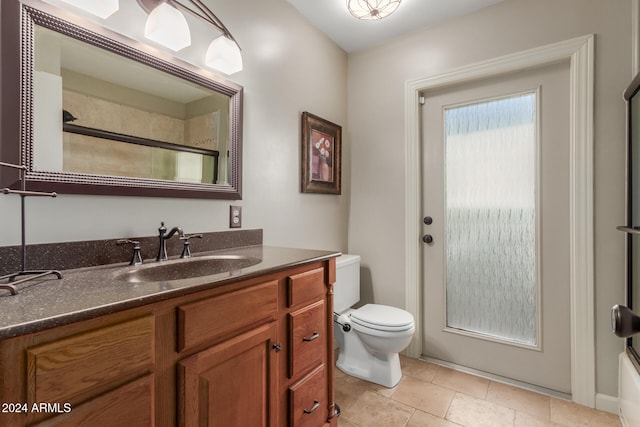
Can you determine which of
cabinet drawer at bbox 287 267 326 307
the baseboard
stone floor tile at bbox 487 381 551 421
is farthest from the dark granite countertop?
the baseboard

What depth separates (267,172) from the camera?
1.83m

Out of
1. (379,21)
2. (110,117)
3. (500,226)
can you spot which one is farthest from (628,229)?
(110,117)

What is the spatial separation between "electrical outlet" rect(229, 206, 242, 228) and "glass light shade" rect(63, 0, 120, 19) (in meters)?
0.91

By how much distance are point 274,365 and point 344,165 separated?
1.78m

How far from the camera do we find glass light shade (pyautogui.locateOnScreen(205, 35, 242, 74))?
1.46 metres

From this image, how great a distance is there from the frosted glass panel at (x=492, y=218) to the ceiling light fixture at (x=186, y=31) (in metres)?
1.56

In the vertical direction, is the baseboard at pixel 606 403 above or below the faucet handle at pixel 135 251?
below

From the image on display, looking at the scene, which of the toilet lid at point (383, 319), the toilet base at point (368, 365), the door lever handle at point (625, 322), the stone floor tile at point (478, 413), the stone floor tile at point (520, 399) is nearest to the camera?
the door lever handle at point (625, 322)

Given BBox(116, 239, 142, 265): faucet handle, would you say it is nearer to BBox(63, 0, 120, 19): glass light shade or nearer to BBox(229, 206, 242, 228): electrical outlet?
BBox(229, 206, 242, 228): electrical outlet

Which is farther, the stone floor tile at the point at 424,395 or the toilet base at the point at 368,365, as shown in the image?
the toilet base at the point at 368,365

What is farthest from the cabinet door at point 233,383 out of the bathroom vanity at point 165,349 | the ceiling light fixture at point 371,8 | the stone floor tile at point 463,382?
the ceiling light fixture at point 371,8

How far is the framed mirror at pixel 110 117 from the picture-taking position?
988 millimetres

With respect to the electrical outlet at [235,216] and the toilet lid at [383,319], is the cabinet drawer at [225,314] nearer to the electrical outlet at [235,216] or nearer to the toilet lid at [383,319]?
the electrical outlet at [235,216]

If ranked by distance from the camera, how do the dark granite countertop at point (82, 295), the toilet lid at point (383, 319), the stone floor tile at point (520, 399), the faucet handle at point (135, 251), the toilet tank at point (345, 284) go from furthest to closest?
the toilet tank at point (345, 284) < the toilet lid at point (383, 319) < the stone floor tile at point (520, 399) < the faucet handle at point (135, 251) < the dark granite countertop at point (82, 295)
